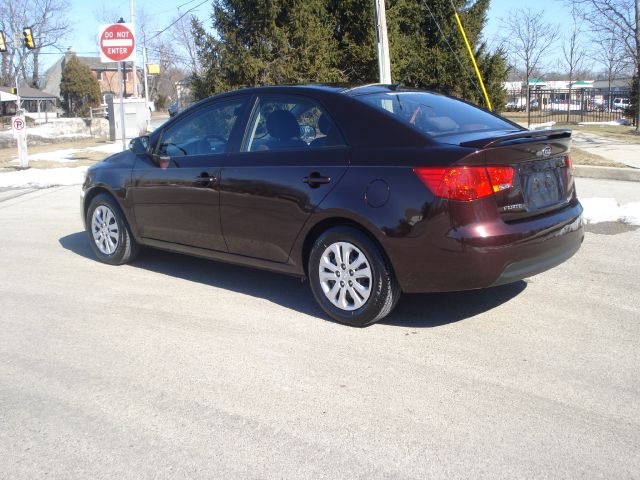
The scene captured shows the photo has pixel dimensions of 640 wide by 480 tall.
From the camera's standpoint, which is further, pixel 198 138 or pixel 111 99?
pixel 111 99

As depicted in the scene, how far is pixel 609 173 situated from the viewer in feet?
37.4

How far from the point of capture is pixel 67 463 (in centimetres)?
312

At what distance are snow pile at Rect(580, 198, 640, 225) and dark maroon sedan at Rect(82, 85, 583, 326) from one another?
3277 mm

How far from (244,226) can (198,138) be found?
42.4 inches

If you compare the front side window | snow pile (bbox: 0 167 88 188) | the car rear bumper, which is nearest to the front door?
the front side window

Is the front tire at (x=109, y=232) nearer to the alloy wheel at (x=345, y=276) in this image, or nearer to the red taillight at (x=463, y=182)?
the alloy wheel at (x=345, y=276)

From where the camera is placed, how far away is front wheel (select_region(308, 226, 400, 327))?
14.8 feet

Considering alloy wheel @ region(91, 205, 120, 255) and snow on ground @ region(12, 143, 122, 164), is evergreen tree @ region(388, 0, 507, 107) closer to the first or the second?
snow on ground @ region(12, 143, 122, 164)

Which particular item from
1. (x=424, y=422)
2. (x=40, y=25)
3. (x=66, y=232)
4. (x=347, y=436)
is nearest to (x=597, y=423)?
(x=424, y=422)

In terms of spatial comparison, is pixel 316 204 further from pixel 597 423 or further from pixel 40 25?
pixel 40 25

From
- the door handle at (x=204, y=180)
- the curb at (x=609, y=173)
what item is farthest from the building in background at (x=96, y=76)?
the door handle at (x=204, y=180)

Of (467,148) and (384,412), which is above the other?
(467,148)

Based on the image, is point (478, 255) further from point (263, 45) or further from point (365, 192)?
point (263, 45)

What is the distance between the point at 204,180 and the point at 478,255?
2.43 metres
